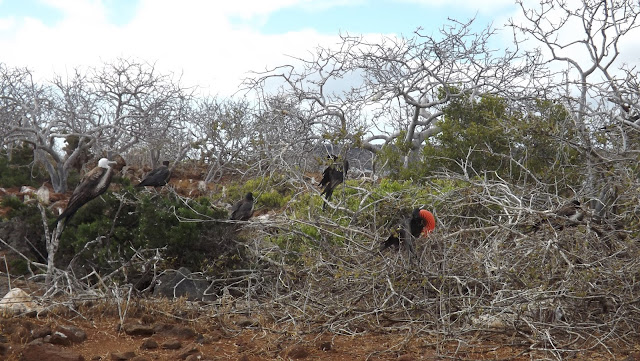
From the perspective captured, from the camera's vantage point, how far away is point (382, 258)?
382cm

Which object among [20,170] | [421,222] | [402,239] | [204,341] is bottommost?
[204,341]

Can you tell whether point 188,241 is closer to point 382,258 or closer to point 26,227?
point 26,227

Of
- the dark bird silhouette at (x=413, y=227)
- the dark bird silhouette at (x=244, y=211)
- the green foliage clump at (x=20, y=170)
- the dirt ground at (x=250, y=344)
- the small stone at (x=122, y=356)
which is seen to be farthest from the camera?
the green foliage clump at (x=20, y=170)

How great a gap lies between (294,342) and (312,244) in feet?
6.42

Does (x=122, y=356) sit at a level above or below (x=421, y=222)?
below

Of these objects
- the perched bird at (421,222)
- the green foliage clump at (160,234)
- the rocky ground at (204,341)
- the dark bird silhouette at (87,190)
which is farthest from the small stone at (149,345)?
the green foliage clump at (160,234)

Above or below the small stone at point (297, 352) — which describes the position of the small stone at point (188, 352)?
below

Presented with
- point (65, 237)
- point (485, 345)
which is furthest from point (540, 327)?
point (65, 237)

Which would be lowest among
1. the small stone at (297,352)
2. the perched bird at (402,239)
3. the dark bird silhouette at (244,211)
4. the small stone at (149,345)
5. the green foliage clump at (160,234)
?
the small stone at (149,345)

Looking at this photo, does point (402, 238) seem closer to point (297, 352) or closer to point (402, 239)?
point (402, 239)

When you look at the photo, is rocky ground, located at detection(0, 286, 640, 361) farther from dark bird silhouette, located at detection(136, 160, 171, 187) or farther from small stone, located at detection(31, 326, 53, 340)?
dark bird silhouette, located at detection(136, 160, 171, 187)

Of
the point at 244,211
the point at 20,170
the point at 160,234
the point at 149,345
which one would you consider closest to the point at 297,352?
the point at 149,345

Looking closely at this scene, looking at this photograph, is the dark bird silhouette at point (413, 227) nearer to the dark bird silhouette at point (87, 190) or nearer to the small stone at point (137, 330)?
the small stone at point (137, 330)

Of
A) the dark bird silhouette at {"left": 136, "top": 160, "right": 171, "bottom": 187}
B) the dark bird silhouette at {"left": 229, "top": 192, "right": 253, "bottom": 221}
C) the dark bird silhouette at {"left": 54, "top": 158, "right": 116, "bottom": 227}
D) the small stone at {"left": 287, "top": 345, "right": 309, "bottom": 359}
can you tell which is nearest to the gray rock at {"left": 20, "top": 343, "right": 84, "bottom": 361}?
the small stone at {"left": 287, "top": 345, "right": 309, "bottom": 359}
